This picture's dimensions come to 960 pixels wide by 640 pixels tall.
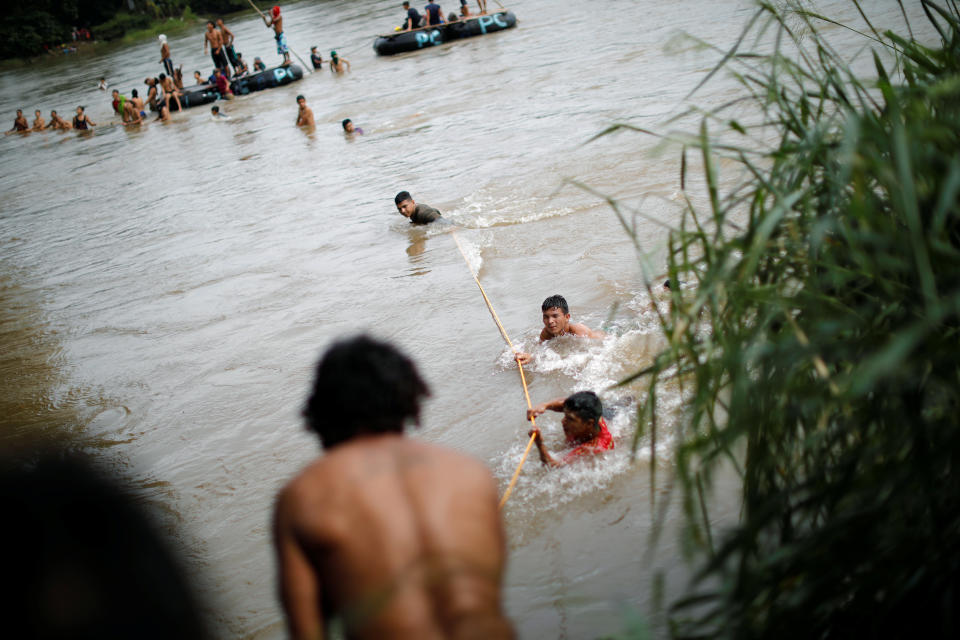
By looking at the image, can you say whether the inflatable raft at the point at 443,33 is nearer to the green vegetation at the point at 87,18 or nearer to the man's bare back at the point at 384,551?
the man's bare back at the point at 384,551

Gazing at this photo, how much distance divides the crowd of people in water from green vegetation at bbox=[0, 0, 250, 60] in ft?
205

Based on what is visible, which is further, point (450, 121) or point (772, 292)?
point (450, 121)

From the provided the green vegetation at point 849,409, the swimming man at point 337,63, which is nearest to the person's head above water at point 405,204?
the green vegetation at point 849,409

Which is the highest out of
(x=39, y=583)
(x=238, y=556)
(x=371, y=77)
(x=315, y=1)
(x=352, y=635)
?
(x=315, y=1)

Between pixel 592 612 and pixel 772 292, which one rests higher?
pixel 772 292

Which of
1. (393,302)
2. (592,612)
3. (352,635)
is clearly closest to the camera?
(352,635)

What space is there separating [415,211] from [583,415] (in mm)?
6611

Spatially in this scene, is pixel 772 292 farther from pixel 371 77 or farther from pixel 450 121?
pixel 371 77

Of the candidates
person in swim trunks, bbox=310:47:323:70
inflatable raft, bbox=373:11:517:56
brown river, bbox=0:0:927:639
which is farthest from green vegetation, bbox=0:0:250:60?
brown river, bbox=0:0:927:639

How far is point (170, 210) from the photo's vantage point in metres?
15.5

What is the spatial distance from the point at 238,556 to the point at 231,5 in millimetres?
62484

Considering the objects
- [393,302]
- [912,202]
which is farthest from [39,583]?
[393,302]

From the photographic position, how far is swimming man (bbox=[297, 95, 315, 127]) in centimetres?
1958

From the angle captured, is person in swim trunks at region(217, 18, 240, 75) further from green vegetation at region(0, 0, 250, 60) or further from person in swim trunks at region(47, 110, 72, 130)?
green vegetation at region(0, 0, 250, 60)
